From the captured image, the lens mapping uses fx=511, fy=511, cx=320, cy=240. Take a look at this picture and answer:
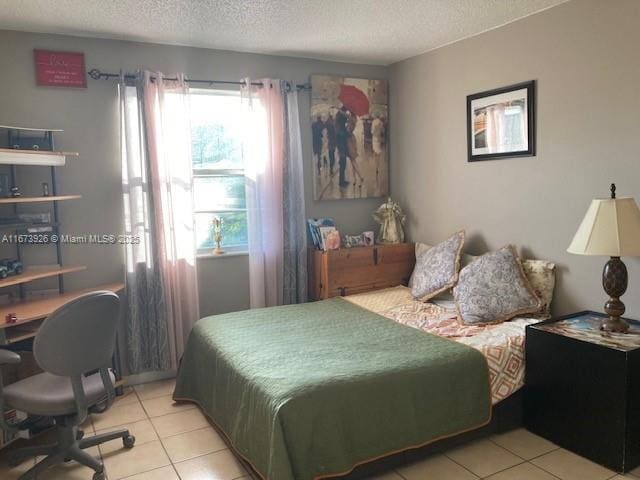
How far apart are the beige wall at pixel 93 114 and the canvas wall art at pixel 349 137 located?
0.59 m

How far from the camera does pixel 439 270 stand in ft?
12.1

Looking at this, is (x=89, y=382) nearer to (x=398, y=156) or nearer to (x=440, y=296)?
(x=440, y=296)

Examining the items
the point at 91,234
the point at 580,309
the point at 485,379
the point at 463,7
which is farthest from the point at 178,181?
the point at 580,309

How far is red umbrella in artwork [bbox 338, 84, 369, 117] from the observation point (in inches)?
168

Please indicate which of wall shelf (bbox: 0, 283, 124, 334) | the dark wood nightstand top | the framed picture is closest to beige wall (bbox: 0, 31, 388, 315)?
wall shelf (bbox: 0, 283, 124, 334)

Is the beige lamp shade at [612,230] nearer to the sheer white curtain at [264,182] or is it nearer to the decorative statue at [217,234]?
the sheer white curtain at [264,182]

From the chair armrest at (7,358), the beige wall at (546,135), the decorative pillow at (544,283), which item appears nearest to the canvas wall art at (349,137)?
the beige wall at (546,135)

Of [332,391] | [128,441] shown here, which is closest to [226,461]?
[128,441]

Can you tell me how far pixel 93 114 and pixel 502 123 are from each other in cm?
278

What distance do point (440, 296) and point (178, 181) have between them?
2.09 metres

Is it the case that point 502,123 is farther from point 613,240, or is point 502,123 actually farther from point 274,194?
point 274,194

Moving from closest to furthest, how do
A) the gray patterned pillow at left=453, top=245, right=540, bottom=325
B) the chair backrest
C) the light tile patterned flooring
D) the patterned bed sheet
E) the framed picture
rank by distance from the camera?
the chair backrest, the light tile patterned flooring, the patterned bed sheet, the gray patterned pillow at left=453, top=245, right=540, bottom=325, the framed picture

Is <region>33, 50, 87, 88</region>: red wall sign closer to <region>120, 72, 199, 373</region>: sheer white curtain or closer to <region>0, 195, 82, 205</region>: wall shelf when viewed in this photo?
<region>120, 72, 199, 373</region>: sheer white curtain

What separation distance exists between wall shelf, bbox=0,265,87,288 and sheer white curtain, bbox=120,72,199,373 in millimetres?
374
